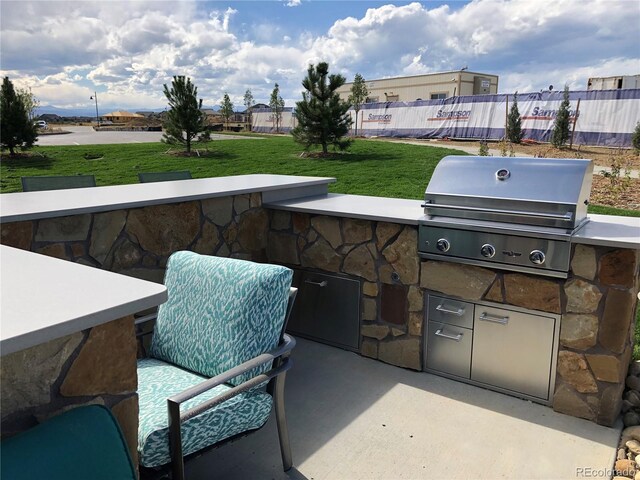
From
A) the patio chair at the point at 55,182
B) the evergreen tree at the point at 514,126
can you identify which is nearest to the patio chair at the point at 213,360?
the patio chair at the point at 55,182

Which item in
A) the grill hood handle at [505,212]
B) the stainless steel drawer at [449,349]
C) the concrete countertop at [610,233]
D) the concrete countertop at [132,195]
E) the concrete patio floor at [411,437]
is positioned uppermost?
the concrete countertop at [132,195]

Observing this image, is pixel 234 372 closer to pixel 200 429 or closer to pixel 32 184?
pixel 200 429

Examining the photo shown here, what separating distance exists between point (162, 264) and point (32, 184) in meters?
1.37

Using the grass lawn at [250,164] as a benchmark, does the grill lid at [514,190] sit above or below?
above

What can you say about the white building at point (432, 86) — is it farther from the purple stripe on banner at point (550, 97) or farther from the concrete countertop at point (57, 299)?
the concrete countertop at point (57, 299)

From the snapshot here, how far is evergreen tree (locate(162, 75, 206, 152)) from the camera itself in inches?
555

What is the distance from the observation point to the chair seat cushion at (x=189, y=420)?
185 centimetres

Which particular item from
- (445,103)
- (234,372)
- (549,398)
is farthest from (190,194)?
(445,103)

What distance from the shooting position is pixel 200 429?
1.97m

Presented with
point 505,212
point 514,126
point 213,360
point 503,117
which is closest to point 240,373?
point 213,360

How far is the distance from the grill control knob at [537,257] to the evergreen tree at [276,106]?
27.8 meters

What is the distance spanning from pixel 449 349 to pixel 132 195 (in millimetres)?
Answer: 2328

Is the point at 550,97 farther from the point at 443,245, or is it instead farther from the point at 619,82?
the point at 443,245

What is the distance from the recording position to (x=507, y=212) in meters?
2.97
